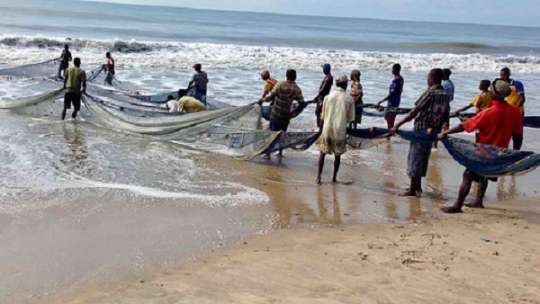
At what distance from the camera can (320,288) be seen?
418cm

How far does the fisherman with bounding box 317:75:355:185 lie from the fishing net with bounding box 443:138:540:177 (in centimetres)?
141

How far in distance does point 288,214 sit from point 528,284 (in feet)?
8.25

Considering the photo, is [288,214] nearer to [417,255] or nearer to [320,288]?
[417,255]

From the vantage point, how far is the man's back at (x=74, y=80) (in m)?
10.7

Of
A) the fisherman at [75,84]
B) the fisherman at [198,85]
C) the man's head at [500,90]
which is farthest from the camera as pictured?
the fisherman at [198,85]

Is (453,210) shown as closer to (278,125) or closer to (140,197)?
(278,125)

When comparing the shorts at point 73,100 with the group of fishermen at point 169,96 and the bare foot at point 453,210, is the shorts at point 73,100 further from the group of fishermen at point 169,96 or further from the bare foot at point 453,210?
the bare foot at point 453,210

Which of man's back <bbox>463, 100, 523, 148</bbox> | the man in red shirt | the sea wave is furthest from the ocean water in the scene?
the sea wave

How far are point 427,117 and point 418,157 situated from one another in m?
0.46

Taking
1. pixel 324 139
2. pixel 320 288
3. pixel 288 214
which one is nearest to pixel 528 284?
pixel 320 288

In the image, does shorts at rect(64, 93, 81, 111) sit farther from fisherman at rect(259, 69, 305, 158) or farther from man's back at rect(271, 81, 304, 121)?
man's back at rect(271, 81, 304, 121)

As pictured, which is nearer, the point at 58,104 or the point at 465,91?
the point at 58,104

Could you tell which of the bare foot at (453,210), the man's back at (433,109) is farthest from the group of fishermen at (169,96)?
the bare foot at (453,210)

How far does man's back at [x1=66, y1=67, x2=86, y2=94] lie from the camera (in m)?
10.7
